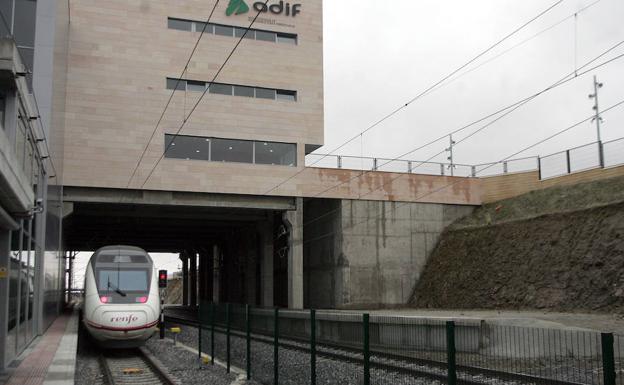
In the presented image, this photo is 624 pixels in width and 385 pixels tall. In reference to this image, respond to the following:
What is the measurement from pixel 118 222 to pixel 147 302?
2635 centimetres

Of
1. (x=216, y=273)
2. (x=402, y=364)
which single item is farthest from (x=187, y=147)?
(x=402, y=364)

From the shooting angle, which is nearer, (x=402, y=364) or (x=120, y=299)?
(x=402, y=364)

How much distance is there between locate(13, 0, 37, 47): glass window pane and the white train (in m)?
10.1

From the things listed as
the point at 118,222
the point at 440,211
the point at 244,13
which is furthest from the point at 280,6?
the point at 118,222

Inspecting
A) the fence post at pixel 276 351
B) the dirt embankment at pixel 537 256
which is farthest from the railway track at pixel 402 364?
the dirt embankment at pixel 537 256

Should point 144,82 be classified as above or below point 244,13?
below

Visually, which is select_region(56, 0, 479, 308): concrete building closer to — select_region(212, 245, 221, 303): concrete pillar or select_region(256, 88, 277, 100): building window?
select_region(256, 88, 277, 100): building window

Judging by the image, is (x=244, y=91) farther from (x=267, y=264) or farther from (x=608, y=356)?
(x=608, y=356)

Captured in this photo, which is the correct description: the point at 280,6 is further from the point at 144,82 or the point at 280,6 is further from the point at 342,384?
the point at 342,384

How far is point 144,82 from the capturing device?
35062 mm

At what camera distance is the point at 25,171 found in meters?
15.5

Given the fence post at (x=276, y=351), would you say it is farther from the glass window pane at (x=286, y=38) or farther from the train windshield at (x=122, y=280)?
the glass window pane at (x=286, y=38)

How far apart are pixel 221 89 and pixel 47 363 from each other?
929 inches

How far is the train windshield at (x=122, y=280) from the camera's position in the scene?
19.9 metres
